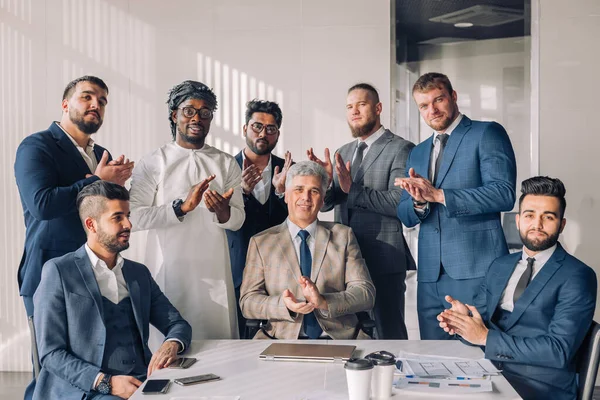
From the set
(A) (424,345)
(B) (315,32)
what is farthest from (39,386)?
(B) (315,32)

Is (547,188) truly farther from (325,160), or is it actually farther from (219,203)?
(219,203)

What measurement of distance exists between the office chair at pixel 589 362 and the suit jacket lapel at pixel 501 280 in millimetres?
434

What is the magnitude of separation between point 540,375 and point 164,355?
5.01 feet

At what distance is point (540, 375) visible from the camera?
275 cm

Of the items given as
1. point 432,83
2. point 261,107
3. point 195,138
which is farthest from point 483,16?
→ point 195,138

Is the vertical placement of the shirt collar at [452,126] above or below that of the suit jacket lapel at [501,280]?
above

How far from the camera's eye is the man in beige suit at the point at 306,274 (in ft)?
10.7

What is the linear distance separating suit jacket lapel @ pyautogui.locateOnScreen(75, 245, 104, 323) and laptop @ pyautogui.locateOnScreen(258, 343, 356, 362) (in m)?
0.73

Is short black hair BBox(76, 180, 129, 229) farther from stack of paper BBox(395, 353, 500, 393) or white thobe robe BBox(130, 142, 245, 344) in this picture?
stack of paper BBox(395, 353, 500, 393)

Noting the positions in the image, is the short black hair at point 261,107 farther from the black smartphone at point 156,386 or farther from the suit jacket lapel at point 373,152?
the black smartphone at point 156,386

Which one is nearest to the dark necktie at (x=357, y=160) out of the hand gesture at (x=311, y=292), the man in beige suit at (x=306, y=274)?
the man in beige suit at (x=306, y=274)

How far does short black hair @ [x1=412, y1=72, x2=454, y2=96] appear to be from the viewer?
411 cm

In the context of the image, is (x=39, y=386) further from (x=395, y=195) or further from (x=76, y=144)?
(x=395, y=195)

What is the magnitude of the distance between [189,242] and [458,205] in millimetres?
1553
